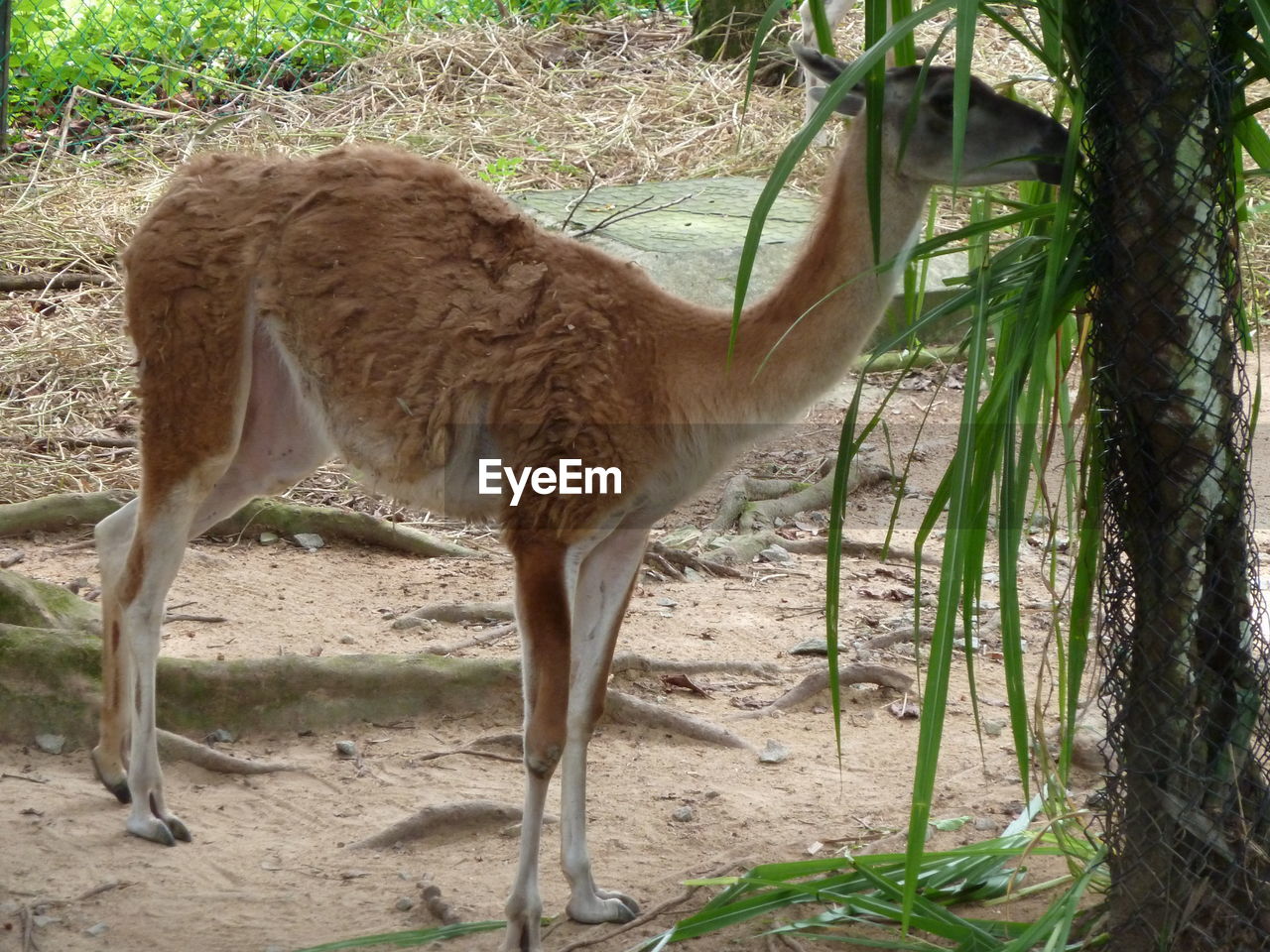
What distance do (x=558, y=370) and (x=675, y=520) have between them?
3.43 m

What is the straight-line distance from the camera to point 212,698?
A: 178 inches

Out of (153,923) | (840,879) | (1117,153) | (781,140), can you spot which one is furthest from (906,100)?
(781,140)

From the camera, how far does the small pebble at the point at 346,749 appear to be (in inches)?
177

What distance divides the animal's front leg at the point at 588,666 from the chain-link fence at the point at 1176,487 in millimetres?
1297

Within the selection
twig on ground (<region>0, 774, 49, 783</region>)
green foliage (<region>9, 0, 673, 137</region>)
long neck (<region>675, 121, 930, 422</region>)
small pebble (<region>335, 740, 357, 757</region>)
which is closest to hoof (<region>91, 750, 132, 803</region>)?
twig on ground (<region>0, 774, 49, 783</region>)

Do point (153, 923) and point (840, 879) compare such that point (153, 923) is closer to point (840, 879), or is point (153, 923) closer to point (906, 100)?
point (840, 879)

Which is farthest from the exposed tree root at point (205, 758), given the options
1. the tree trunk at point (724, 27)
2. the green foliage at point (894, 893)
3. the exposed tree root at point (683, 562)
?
the tree trunk at point (724, 27)

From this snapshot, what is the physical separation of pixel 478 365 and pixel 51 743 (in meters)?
1.84

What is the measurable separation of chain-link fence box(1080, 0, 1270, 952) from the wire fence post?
7841mm

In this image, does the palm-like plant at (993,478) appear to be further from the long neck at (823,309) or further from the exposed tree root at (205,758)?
the exposed tree root at (205,758)

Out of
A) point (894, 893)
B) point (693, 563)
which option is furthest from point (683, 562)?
point (894, 893)

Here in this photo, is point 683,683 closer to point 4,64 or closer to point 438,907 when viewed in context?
point 438,907

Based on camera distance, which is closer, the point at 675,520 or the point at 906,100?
the point at 906,100

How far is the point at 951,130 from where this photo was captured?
3.36 metres
